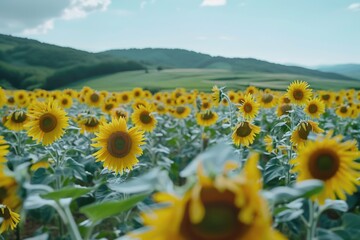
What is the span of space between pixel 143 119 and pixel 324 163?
3.92m

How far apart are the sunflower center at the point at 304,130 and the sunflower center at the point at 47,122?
2096 mm

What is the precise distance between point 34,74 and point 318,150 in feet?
187

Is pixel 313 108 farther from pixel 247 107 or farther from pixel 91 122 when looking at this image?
pixel 91 122

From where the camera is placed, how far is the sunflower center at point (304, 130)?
3.21 meters

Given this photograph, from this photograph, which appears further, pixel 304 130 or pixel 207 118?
pixel 207 118

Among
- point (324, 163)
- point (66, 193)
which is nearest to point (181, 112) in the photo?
point (324, 163)

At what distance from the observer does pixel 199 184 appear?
981 millimetres

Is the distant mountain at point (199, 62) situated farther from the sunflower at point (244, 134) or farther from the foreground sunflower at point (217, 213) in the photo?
the foreground sunflower at point (217, 213)

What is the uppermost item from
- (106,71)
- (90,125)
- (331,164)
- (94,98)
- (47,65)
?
(331,164)

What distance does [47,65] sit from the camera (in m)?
67.7

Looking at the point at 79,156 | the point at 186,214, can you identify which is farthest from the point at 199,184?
the point at 79,156

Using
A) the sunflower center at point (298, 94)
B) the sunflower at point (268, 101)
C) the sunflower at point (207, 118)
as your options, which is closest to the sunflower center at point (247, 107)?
the sunflower center at point (298, 94)

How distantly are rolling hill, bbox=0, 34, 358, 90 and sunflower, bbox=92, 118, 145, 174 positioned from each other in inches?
1165

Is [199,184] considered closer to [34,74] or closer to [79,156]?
[79,156]
